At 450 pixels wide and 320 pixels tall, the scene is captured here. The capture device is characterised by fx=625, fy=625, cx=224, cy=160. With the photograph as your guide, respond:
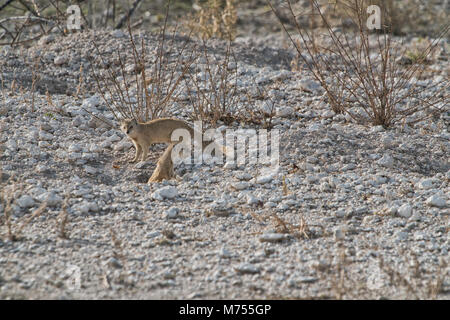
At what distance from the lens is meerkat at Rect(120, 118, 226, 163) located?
15.9 ft

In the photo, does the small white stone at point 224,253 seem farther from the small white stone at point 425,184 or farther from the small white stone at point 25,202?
the small white stone at point 425,184

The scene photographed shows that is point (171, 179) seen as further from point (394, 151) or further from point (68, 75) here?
point (68, 75)

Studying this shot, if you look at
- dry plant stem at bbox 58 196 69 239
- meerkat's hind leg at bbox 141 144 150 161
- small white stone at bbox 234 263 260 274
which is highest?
meerkat's hind leg at bbox 141 144 150 161

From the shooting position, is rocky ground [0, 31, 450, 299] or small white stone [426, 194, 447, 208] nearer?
rocky ground [0, 31, 450, 299]

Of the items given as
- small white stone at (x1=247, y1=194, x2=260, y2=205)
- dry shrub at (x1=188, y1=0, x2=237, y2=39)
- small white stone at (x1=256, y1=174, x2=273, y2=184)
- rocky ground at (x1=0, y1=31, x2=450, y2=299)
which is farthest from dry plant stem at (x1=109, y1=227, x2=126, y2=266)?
dry shrub at (x1=188, y1=0, x2=237, y2=39)

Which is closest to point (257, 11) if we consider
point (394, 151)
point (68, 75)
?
point (68, 75)

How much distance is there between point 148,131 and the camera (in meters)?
4.93

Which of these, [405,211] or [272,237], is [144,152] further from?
[405,211]

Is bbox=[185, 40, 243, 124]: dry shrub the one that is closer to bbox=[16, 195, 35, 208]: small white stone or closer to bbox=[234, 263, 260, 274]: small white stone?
bbox=[16, 195, 35, 208]: small white stone

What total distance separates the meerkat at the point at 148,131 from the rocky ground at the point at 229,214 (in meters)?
0.15

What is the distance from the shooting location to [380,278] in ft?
10.9

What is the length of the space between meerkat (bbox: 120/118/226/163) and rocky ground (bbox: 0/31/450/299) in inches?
6.1

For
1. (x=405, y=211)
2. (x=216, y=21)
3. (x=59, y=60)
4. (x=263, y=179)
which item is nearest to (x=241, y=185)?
(x=263, y=179)
